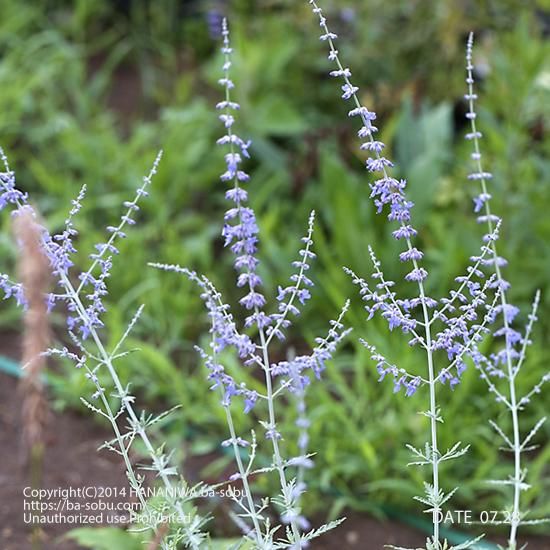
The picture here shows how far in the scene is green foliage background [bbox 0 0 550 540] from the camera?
343cm

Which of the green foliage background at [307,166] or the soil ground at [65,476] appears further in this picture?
the green foliage background at [307,166]

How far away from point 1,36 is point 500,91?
273cm

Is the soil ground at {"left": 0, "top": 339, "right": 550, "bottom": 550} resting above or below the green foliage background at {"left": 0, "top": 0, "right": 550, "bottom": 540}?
below

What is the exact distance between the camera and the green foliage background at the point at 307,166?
3432mm

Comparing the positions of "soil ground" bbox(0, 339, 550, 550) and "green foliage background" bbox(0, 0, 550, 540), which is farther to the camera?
"green foliage background" bbox(0, 0, 550, 540)

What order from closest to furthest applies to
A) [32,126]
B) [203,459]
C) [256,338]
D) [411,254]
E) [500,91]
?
1. [411,254]
2. [203,459]
3. [256,338]
4. [500,91]
5. [32,126]

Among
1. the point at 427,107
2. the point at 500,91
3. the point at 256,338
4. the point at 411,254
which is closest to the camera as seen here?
the point at 411,254

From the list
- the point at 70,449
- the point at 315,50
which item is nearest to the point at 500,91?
the point at 315,50

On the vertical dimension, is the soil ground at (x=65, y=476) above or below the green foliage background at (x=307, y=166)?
below

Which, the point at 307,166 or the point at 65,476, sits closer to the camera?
the point at 65,476

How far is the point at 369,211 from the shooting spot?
13.8ft

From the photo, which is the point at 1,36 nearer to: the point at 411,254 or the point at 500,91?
the point at 500,91

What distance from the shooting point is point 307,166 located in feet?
15.3

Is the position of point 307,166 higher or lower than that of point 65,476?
higher
